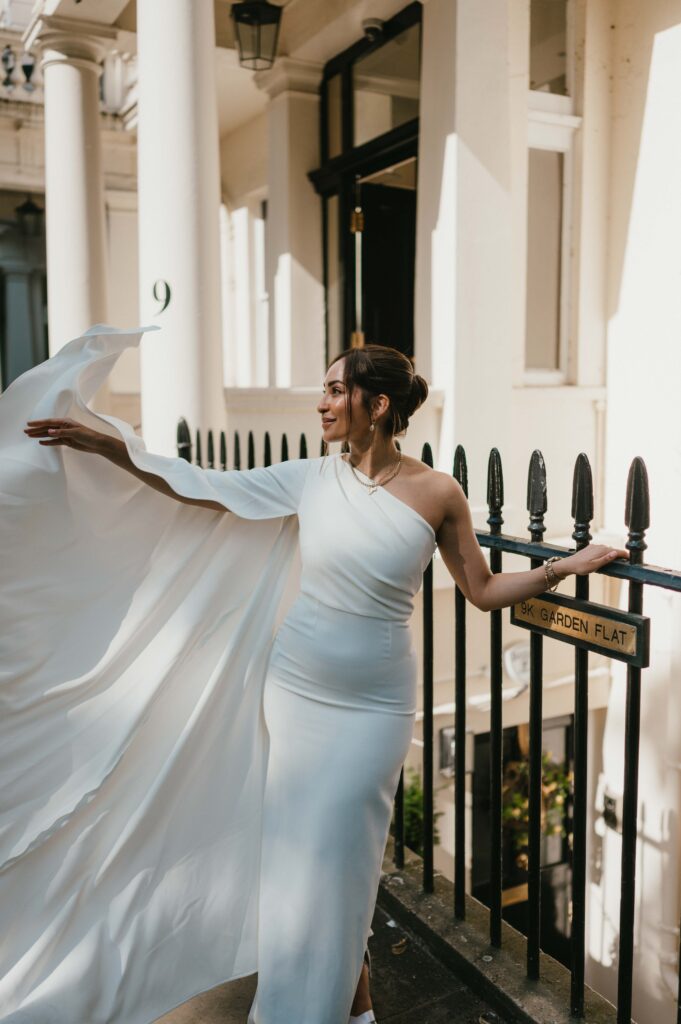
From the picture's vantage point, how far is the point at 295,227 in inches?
425

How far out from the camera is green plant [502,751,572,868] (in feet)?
29.7

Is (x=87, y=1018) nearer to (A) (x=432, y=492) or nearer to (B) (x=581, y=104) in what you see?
(A) (x=432, y=492)

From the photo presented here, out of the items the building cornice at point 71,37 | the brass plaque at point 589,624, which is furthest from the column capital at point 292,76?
the brass plaque at point 589,624

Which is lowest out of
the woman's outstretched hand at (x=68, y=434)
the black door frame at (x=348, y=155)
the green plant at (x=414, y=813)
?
the green plant at (x=414, y=813)

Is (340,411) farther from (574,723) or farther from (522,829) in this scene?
(522,829)

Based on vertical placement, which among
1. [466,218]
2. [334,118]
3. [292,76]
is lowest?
[466,218]

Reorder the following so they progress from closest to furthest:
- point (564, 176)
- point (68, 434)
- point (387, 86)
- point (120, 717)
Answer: point (68, 434) → point (120, 717) → point (564, 176) → point (387, 86)

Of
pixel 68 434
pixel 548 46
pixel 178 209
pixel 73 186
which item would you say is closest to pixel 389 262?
pixel 548 46

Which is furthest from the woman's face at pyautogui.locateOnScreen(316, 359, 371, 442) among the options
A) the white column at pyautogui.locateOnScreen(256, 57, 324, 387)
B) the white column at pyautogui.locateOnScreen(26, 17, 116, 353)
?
the white column at pyautogui.locateOnScreen(256, 57, 324, 387)

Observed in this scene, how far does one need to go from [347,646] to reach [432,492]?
1.52ft

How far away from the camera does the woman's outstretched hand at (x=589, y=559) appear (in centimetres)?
237

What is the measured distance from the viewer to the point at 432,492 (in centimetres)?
250

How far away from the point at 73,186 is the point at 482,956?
7.99 meters

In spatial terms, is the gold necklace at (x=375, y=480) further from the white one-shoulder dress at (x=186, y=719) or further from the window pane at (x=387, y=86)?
the window pane at (x=387, y=86)
